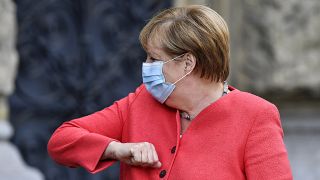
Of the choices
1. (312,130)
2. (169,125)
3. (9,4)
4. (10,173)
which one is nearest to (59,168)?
(10,173)

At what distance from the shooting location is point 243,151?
11.2ft

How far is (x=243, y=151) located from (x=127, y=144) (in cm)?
35

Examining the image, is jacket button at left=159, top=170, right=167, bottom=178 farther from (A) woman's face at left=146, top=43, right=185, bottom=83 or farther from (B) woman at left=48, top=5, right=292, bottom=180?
(A) woman's face at left=146, top=43, right=185, bottom=83

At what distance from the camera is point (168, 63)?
3.50m

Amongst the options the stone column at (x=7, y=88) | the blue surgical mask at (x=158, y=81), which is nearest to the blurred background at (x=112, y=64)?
the stone column at (x=7, y=88)

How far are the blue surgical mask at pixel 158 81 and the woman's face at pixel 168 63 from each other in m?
0.01

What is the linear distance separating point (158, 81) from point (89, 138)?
0.91 feet

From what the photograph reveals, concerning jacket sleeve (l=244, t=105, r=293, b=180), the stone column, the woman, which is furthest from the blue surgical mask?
the stone column

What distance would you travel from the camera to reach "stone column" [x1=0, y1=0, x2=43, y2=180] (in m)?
5.10

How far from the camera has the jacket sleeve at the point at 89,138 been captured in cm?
349

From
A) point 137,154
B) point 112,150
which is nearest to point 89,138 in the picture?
point 112,150

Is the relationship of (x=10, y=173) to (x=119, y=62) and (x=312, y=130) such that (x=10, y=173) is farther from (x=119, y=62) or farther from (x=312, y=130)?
(x=312, y=130)

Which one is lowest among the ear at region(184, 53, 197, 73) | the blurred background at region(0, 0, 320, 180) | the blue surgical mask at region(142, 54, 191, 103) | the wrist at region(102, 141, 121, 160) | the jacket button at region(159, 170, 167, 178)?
the blurred background at region(0, 0, 320, 180)

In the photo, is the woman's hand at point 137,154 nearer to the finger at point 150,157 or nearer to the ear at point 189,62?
the finger at point 150,157
